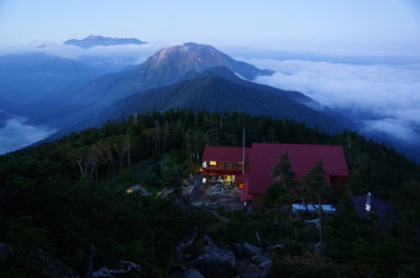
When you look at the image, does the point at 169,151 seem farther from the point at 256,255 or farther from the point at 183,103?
the point at 183,103

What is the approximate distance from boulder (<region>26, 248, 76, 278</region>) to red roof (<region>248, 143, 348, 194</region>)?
20.7 metres

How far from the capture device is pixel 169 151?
4384 cm

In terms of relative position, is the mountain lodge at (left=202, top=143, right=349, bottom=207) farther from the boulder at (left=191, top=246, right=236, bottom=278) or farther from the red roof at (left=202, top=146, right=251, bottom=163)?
the boulder at (left=191, top=246, right=236, bottom=278)

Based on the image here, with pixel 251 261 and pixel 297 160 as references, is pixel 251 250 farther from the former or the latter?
pixel 297 160

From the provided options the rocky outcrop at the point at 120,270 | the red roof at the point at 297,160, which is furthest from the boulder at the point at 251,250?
the red roof at the point at 297,160

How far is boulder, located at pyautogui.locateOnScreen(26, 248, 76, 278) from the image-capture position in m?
6.08

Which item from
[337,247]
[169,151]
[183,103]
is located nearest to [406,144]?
[183,103]

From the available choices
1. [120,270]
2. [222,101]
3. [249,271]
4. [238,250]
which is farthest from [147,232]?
[222,101]

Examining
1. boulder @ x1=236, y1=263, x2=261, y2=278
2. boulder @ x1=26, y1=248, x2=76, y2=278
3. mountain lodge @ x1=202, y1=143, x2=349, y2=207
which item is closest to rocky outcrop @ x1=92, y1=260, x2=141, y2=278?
boulder @ x1=26, y1=248, x2=76, y2=278

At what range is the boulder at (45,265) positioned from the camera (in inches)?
239

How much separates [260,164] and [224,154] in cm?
686

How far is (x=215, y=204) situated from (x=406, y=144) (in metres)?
202

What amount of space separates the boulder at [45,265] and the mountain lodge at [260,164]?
20117mm

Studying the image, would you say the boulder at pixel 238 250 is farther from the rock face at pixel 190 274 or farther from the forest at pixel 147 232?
the rock face at pixel 190 274
